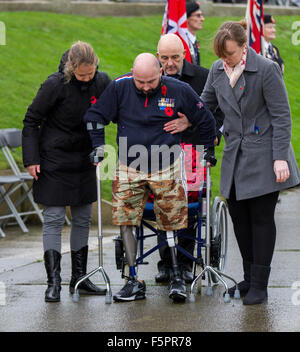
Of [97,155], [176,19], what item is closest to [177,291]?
[97,155]

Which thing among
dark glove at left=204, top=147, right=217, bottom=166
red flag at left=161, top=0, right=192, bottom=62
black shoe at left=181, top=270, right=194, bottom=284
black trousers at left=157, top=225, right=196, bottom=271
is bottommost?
black shoe at left=181, top=270, right=194, bottom=284

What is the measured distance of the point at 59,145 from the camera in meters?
6.58

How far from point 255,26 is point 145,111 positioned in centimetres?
544

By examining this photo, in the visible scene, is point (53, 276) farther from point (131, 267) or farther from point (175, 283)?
point (175, 283)

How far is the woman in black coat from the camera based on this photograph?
650cm

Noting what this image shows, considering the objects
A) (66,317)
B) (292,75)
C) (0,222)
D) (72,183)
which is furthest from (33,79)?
(66,317)

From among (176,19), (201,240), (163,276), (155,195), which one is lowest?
(163,276)

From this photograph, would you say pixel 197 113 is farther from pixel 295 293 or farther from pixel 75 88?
pixel 295 293

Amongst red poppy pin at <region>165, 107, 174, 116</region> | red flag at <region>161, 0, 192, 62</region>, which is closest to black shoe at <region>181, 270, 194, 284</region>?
red poppy pin at <region>165, 107, 174, 116</region>

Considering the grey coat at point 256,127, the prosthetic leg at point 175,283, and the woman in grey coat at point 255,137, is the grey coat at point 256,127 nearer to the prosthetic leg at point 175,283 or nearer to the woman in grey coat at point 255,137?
the woman in grey coat at point 255,137

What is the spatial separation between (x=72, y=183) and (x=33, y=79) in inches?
386

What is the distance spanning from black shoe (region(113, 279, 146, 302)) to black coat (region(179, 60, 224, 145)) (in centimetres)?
126

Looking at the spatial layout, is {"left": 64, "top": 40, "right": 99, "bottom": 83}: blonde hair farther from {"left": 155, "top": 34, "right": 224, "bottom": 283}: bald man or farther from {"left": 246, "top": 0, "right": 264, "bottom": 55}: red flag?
{"left": 246, "top": 0, "right": 264, "bottom": 55}: red flag

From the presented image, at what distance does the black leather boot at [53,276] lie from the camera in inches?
251
